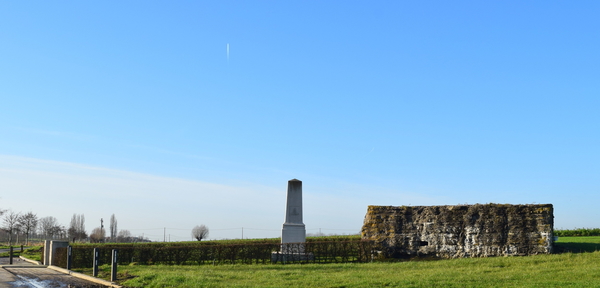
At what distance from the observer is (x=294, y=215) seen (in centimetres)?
2555

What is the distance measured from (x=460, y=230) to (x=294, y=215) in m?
7.82

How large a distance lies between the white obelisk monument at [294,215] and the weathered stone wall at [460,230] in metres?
3.11

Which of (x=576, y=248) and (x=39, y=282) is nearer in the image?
(x=39, y=282)

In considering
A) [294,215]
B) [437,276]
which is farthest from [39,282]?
[294,215]

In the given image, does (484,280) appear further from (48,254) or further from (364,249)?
(48,254)

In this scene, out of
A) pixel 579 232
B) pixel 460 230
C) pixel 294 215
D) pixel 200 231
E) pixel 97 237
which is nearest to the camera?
pixel 460 230

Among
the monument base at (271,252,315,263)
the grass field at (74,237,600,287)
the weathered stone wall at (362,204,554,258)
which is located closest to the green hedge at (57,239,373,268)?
the monument base at (271,252,315,263)

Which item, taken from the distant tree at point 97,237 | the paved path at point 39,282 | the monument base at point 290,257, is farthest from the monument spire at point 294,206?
the distant tree at point 97,237

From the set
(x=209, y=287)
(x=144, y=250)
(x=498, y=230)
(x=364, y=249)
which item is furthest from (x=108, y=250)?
(x=498, y=230)

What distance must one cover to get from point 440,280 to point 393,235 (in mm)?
10239

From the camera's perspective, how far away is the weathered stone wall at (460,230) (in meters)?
21.1

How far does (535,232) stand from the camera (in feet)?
69.2

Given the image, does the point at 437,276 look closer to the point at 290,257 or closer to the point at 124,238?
the point at 290,257

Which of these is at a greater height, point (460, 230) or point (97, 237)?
point (460, 230)
